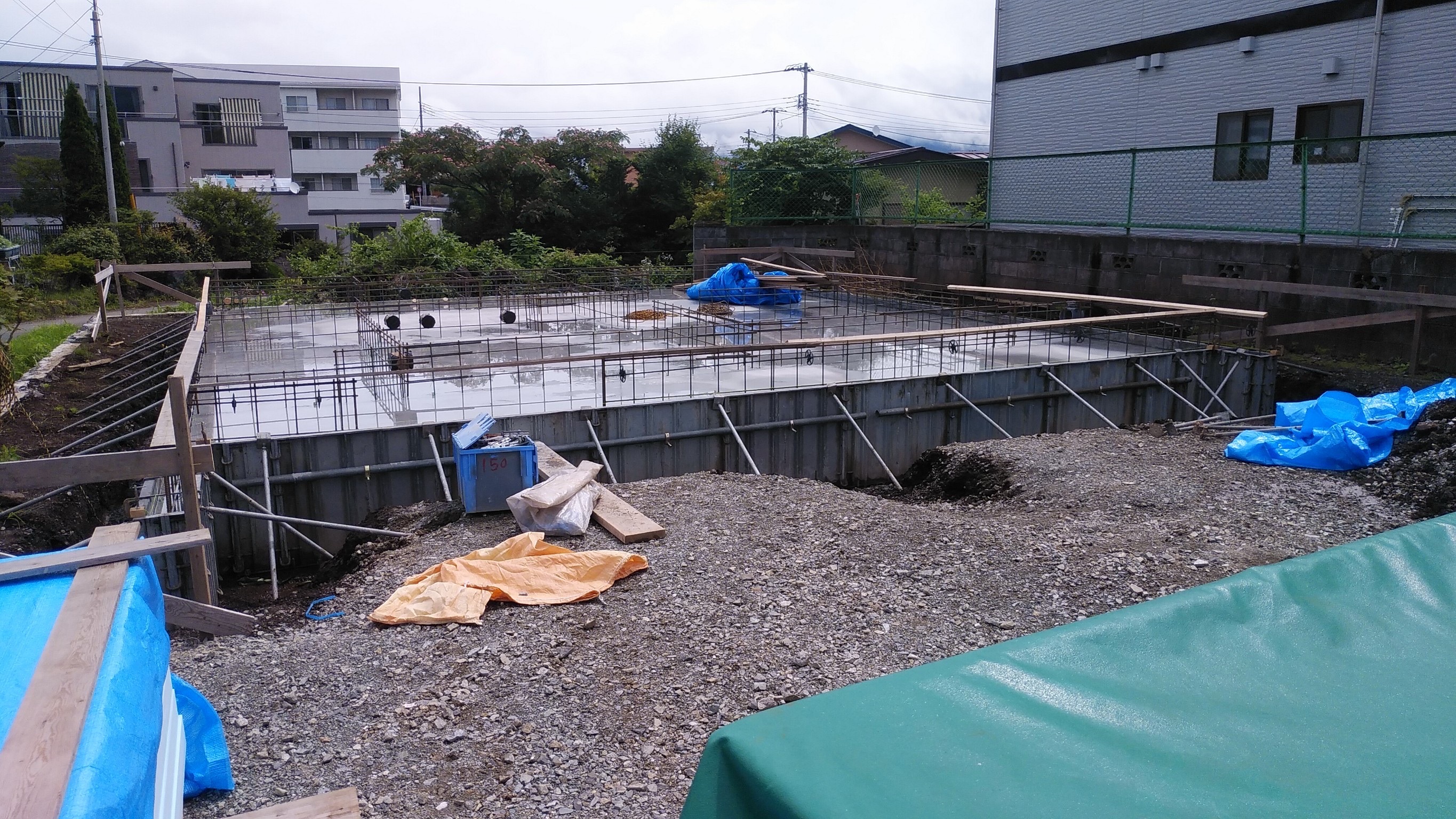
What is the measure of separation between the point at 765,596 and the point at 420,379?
367 inches

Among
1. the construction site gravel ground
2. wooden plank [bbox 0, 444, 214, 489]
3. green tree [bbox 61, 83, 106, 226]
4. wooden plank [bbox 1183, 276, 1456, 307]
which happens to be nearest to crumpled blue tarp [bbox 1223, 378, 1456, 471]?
the construction site gravel ground

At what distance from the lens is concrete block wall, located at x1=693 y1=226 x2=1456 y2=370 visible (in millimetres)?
Result: 14578

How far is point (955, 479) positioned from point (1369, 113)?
11311 millimetres

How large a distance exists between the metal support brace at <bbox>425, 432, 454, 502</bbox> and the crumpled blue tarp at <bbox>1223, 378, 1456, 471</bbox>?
366 inches

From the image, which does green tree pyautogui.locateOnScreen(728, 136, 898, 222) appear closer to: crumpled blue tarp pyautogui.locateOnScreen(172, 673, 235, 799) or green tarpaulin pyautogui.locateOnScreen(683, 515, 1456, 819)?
crumpled blue tarp pyautogui.locateOnScreen(172, 673, 235, 799)

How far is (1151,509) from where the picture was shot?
966 centimetres

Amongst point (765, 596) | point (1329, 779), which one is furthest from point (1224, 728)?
point (765, 596)

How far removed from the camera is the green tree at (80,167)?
112 ft

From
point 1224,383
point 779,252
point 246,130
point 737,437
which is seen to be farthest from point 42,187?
point 1224,383

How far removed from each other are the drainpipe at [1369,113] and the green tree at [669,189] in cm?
2570

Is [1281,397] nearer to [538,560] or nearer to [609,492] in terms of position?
[609,492]

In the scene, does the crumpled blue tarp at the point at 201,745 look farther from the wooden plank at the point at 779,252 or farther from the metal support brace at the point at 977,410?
the wooden plank at the point at 779,252

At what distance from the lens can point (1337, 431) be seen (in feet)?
36.6

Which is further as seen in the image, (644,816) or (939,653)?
(939,653)
